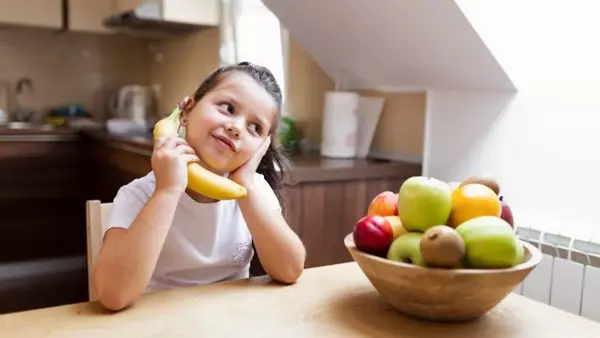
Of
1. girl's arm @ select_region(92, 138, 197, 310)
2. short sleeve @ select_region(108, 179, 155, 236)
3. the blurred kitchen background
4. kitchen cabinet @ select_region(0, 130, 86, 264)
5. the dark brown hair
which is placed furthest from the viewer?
kitchen cabinet @ select_region(0, 130, 86, 264)

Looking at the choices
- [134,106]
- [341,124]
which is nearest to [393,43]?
[341,124]

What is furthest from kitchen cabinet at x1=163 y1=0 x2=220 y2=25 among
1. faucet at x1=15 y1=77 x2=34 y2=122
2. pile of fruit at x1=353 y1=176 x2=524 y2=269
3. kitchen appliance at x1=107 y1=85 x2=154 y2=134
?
pile of fruit at x1=353 y1=176 x2=524 y2=269

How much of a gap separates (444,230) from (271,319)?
0.28m

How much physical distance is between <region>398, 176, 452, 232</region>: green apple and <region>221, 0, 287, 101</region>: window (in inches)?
71.0

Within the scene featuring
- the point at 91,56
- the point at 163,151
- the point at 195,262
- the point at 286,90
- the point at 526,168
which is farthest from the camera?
the point at 91,56

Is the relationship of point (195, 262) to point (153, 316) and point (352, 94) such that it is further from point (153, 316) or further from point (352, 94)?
point (352, 94)

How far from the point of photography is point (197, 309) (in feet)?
2.93

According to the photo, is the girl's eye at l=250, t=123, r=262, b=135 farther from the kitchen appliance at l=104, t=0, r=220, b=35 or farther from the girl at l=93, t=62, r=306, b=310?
the kitchen appliance at l=104, t=0, r=220, b=35

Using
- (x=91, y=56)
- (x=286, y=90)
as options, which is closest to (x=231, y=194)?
(x=286, y=90)

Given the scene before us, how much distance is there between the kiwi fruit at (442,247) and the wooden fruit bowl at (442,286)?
13 mm

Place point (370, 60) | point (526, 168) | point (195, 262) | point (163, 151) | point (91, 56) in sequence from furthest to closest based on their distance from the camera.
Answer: point (91, 56) < point (370, 60) < point (526, 168) < point (195, 262) < point (163, 151)

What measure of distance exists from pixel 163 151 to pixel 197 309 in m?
0.26

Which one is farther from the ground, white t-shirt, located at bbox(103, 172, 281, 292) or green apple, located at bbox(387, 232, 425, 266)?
green apple, located at bbox(387, 232, 425, 266)

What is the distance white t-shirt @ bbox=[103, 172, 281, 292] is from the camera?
1.15 meters
